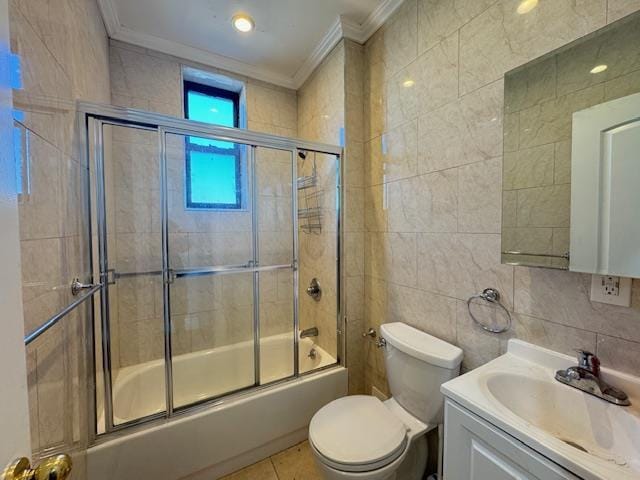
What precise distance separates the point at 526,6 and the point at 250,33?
1573mm

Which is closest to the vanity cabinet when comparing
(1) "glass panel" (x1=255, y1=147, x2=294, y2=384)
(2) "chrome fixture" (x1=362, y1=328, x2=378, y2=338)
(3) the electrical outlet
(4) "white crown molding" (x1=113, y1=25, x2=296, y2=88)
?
Answer: (3) the electrical outlet

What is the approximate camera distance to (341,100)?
1.79 meters

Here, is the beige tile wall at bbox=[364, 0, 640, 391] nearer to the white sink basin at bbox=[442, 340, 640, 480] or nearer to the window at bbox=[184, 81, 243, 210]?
the white sink basin at bbox=[442, 340, 640, 480]

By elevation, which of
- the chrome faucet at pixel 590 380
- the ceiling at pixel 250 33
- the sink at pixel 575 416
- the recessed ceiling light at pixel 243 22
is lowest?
the sink at pixel 575 416

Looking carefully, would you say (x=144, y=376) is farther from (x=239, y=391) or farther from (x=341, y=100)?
(x=341, y=100)

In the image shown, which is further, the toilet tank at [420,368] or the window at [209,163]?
the window at [209,163]

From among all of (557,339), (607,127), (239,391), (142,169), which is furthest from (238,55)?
(557,339)

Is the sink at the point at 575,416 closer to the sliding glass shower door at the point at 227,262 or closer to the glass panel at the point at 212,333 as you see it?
the sliding glass shower door at the point at 227,262

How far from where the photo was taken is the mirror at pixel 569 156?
788 millimetres

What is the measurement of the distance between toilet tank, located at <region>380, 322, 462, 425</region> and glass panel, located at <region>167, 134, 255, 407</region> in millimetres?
926

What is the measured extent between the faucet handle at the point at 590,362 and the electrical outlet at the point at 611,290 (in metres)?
0.18

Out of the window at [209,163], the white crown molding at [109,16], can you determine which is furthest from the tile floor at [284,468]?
the white crown molding at [109,16]

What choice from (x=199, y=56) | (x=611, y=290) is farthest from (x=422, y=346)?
(x=199, y=56)

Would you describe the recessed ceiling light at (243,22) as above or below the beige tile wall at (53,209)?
above
